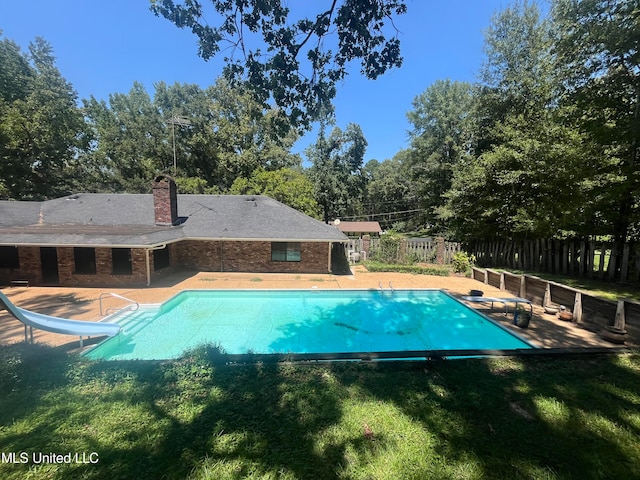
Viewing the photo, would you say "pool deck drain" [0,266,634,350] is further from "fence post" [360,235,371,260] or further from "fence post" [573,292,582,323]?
"fence post" [360,235,371,260]

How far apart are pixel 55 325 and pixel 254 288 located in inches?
266

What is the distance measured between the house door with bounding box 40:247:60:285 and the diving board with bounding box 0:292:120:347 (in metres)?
7.78

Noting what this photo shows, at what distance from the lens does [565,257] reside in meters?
12.2

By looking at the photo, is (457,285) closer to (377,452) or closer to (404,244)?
(404,244)

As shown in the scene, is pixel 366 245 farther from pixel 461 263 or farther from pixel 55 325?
pixel 55 325

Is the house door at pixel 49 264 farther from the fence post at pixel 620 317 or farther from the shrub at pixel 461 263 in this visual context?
the shrub at pixel 461 263

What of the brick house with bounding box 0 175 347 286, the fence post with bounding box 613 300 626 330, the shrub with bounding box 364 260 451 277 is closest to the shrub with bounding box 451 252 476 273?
the shrub with bounding box 364 260 451 277

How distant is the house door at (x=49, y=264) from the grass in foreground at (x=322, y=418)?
33.4ft

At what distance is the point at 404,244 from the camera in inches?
682

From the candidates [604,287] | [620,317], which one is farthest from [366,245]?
[620,317]

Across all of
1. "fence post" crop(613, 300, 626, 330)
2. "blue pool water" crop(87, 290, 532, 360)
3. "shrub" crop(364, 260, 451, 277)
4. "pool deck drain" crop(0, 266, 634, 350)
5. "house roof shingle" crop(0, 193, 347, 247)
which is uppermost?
"house roof shingle" crop(0, 193, 347, 247)

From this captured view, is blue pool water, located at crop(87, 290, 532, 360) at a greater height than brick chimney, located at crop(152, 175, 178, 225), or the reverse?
brick chimney, located at crop(152, 175, 178, 225)

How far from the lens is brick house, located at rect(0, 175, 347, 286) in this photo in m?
12.1

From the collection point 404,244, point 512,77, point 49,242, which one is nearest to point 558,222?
point 404,244
